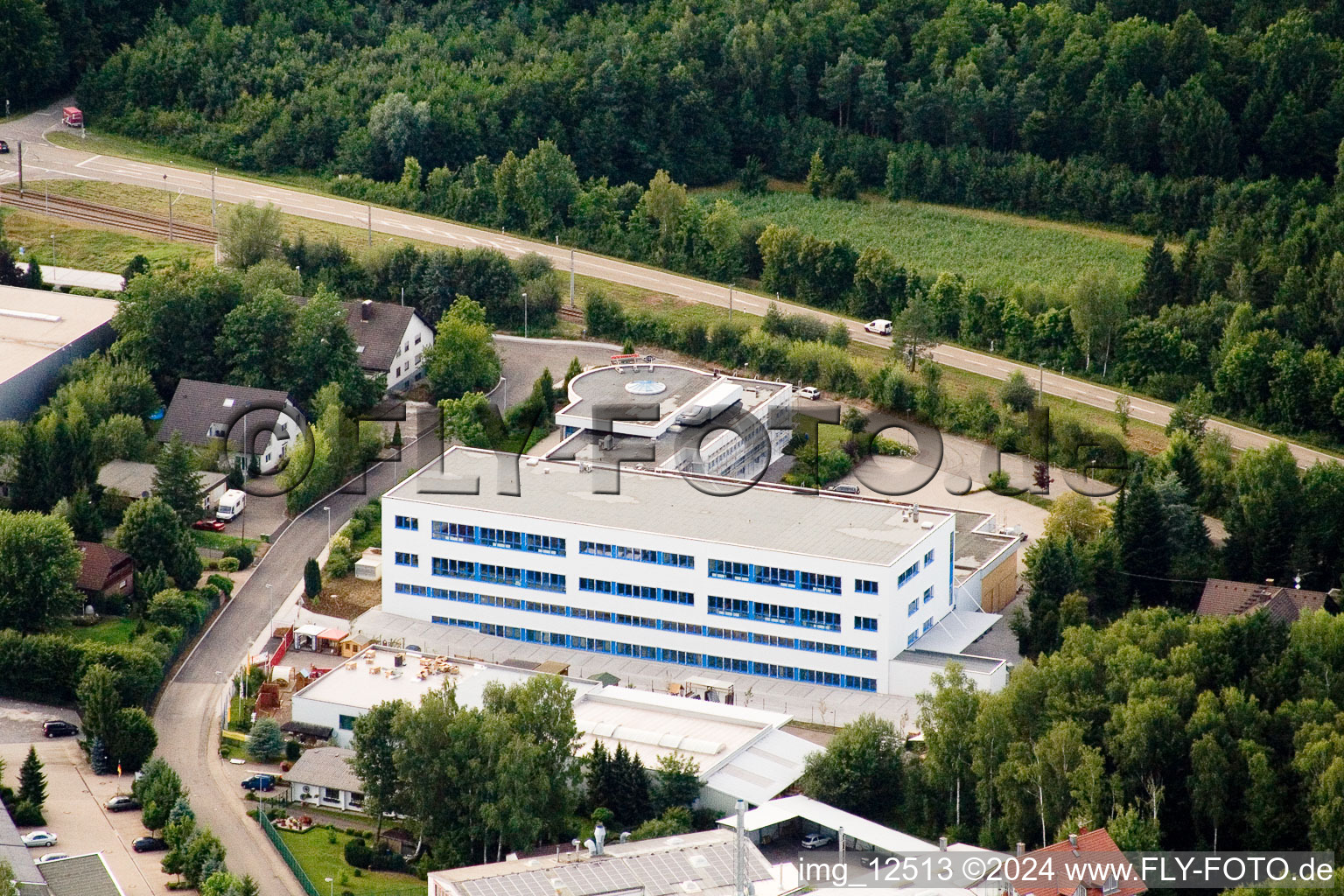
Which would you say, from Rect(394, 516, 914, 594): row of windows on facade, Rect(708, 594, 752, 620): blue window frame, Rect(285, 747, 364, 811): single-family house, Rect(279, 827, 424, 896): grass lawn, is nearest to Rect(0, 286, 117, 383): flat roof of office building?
Rect(394, 516, 914, 594): row of windows on facade

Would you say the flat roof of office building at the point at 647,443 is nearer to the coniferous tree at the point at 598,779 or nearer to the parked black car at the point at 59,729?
the coniferous tree at the point at 598,779

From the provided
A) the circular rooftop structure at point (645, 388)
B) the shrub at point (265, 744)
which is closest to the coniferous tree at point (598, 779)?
the shrub at point (265, 744)

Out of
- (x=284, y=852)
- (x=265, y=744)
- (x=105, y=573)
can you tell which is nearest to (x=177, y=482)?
(x=105, y=573)

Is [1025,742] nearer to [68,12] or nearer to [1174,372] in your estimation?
[1174,372]

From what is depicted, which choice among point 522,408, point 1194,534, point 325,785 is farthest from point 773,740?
point 522,408

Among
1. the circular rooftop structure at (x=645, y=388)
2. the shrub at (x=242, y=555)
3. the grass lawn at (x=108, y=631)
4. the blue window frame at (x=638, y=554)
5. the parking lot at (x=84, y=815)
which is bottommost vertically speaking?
the parking lot at (x=84, y=815)

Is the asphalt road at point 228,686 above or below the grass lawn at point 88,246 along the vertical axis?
below
